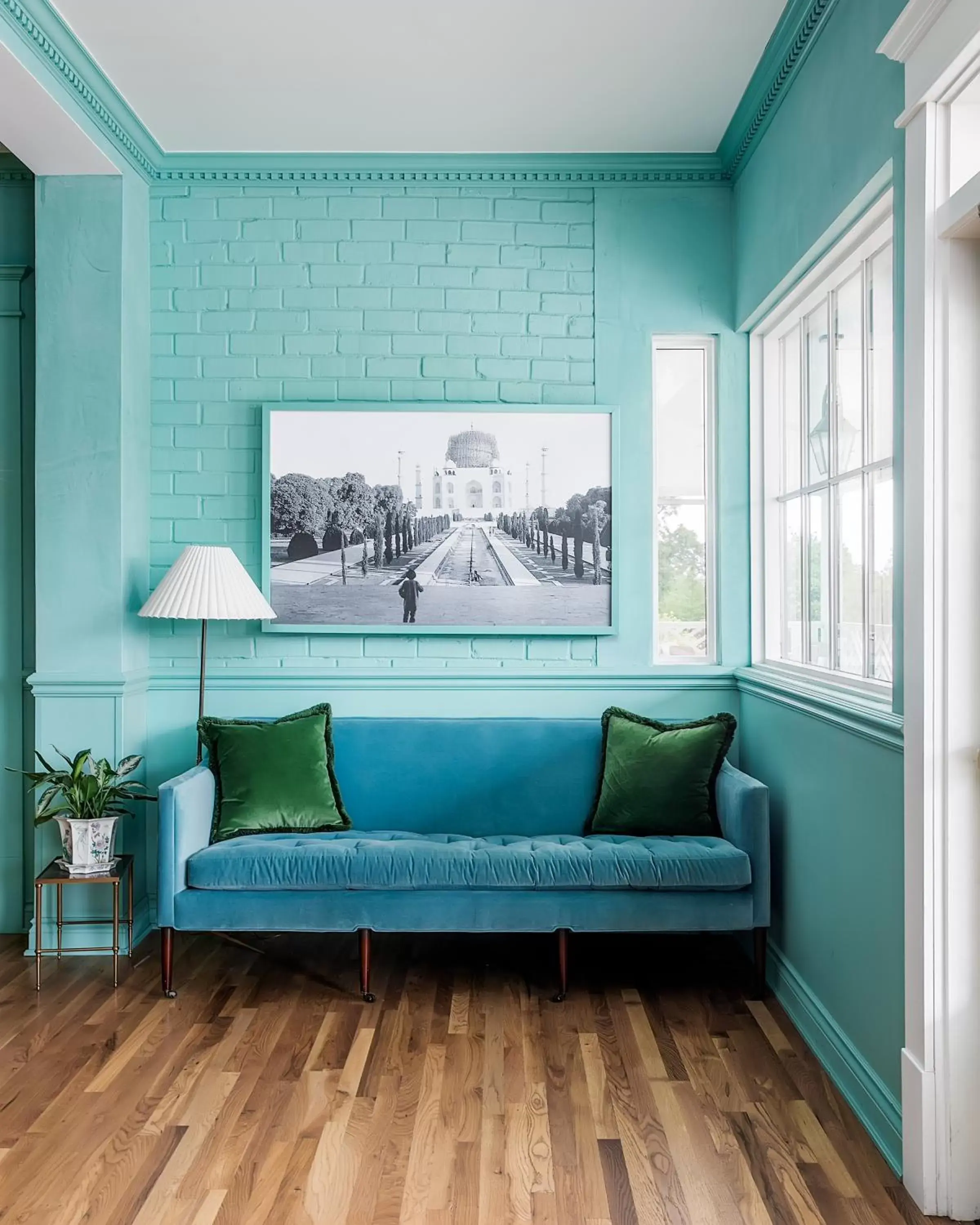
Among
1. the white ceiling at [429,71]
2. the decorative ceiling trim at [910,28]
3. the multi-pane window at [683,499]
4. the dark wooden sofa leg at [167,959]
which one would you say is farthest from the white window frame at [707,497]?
the dark wooden sofa leg at [167,959]

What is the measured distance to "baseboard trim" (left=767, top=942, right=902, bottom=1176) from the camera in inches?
82.5

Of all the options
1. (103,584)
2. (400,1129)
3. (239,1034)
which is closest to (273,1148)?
(400,1129)

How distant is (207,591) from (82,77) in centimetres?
169

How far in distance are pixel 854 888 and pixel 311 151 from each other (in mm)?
3189

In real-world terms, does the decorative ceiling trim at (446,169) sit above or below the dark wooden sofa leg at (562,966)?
above

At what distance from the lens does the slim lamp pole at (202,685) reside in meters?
3.38

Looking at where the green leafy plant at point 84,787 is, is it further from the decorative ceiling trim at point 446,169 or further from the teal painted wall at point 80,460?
the decorative ceiling trim at point 446,169

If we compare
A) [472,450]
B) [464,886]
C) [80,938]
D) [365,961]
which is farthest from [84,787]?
[472,450]

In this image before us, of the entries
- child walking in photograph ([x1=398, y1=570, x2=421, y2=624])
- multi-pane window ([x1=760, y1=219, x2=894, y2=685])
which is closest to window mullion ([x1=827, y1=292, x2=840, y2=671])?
multi-pane window ([x1=760, y1=219, x2=894, y2=685])

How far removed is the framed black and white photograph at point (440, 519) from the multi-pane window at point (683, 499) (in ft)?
0.76

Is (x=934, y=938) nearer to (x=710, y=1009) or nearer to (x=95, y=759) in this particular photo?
(x=710, y=1009)

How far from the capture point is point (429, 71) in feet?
9.87

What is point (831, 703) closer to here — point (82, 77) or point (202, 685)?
point (202, 685)

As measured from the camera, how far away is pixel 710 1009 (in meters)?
2.88
